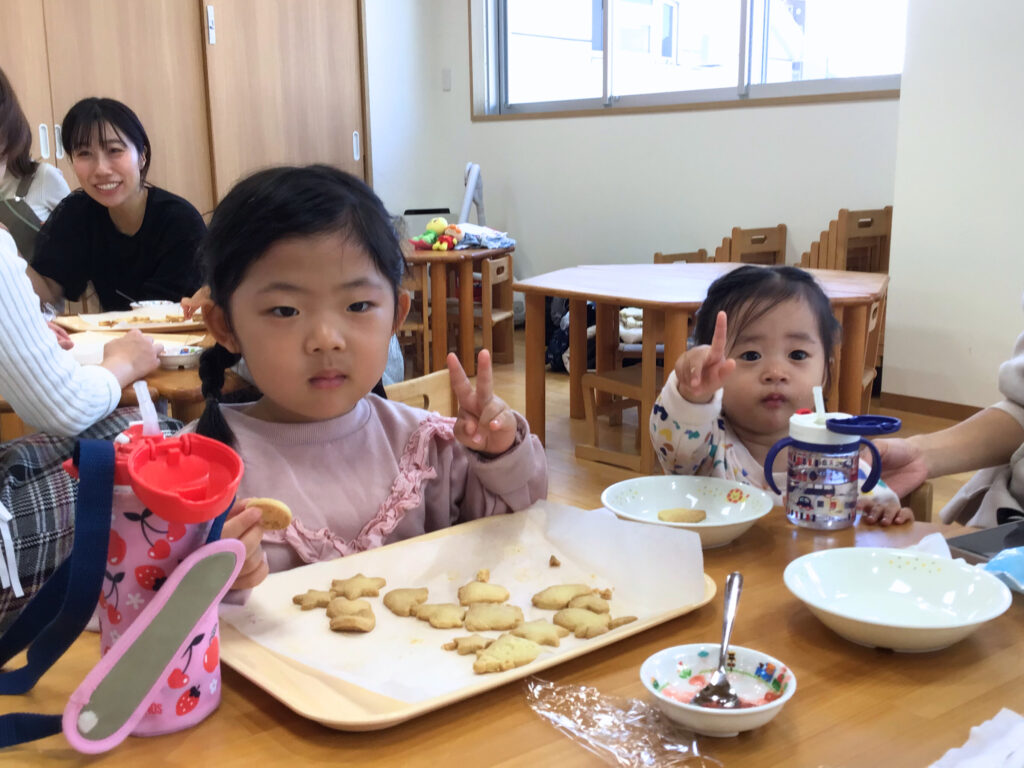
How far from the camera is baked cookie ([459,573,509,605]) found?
0.91 meters

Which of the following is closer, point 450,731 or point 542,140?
point 450,731

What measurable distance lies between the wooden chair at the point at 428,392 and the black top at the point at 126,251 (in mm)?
1348

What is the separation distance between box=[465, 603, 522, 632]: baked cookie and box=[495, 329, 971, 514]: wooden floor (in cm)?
226

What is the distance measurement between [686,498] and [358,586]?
51 cm

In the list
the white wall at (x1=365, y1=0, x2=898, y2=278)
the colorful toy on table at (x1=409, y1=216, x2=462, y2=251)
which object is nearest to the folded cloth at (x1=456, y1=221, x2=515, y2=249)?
the colorful toy on table at (x1=409, y1=216, x2=462, y2=251)

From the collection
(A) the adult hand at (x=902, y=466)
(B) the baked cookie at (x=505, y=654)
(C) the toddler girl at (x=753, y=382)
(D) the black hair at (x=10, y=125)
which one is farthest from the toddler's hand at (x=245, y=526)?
(D) the black hair at (x=10, y=125)

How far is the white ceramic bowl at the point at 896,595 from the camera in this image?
799 millimetres

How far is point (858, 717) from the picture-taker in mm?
712

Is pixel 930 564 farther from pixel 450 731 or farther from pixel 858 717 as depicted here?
pixel 450 731

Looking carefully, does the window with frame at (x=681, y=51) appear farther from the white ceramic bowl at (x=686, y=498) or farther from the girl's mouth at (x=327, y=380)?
the girl's mouth at (x=327, y=380)

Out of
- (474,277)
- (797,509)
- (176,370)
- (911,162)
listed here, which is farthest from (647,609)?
(474,277)

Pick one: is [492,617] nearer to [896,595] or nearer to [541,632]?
[541,632]

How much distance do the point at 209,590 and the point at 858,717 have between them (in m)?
0.50

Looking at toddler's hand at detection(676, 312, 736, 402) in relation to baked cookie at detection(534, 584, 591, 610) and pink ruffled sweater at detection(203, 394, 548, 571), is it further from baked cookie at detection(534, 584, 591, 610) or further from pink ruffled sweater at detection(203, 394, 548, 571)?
baked cookie at detection(534, 584, 591, 610)
